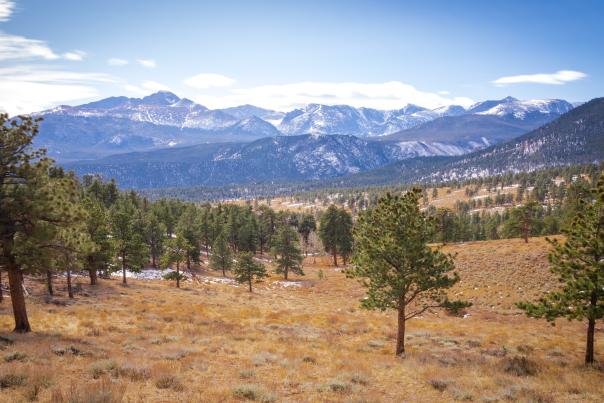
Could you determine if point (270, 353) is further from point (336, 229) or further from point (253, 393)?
point (336, 229)

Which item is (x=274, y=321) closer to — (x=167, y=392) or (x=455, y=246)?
(x=167, y=392)

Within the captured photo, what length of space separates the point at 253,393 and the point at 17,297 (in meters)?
16.3

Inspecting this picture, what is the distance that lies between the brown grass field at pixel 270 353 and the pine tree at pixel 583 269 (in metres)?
3.14

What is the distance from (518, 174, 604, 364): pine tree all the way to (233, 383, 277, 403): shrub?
15.4 metres

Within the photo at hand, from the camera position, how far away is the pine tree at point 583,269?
64.7 feet

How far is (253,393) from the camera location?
524 inches

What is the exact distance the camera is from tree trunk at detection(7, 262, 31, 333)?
20.8 metres

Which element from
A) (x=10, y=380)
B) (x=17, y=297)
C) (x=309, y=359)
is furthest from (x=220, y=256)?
(x=10, y=380)

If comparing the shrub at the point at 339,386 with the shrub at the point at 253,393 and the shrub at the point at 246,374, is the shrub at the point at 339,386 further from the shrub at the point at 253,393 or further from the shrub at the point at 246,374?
the shrub at the point at 246,374

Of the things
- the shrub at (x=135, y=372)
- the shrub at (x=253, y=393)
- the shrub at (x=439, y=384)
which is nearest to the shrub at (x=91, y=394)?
the shrub at (x=135, y=372)

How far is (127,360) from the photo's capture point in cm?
1655

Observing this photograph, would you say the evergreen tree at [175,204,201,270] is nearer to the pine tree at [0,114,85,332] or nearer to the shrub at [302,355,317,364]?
the pine tree at [0,114,85,332]

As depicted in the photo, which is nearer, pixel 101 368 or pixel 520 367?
pixel 101 368

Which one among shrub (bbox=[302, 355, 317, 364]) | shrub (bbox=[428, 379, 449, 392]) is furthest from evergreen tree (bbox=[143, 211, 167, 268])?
shrub (bbox=[428, 379, 449, 392])
